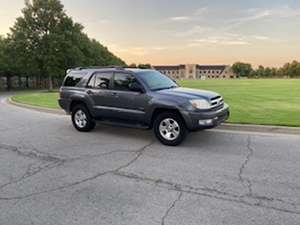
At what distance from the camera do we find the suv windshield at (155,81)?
24.4 ft

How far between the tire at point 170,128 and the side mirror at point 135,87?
2.83 feet

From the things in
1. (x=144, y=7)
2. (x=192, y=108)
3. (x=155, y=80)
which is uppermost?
(x=144, y=7)

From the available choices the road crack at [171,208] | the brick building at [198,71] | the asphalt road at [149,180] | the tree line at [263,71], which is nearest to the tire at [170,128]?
the asphalt road at [149,180]

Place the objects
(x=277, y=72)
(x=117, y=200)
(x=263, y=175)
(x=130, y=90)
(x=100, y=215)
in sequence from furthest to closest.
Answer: (x=277, y=72), (x=130, y=90), (x=263, y=175), (x=117, y=200), (x=100, y=215)

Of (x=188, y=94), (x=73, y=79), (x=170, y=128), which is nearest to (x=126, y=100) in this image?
(x=170, y=128)

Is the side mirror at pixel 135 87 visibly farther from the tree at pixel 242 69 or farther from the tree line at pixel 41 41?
the tree at pixel 242 69

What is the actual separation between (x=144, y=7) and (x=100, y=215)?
19611mm

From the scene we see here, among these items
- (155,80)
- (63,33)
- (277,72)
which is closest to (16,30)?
(63,33)

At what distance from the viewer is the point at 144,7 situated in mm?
21047

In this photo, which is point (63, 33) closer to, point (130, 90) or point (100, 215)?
point (130, 90)

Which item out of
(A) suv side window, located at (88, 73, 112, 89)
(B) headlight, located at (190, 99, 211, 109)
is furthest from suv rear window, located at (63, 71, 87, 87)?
(B) headlight, located at (190, 99, 211, 109)

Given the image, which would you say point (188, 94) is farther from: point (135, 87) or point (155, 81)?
point (135, 87)

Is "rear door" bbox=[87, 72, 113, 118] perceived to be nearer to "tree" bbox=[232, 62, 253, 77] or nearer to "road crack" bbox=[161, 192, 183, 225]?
"road crack" bbox=[161, 192, 183, 225]

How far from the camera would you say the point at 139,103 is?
7.23 meters
